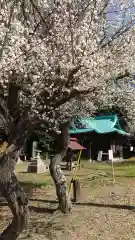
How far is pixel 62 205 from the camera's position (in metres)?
11.2

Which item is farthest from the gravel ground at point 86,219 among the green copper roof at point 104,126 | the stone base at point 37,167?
the green copper roof at point 104,126

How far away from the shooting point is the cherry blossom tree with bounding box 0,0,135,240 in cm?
714

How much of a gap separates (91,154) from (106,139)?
2101mm

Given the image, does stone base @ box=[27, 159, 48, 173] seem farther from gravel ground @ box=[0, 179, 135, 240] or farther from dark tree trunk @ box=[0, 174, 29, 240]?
dark tree trunk @ box=[0, 174, 29, 240]

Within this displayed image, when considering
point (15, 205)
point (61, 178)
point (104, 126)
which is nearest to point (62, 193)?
point (61, 178)

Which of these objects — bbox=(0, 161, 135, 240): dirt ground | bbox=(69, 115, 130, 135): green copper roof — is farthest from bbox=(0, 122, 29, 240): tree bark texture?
bbox=(69, 115, 130, 135): green copper roof

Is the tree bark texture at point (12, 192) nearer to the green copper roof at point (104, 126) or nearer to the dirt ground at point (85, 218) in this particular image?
the dirt ground at point (85, 218)

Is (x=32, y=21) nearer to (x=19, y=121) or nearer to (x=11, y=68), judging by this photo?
(x=11, y=68)

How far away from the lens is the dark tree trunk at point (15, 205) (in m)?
6.82

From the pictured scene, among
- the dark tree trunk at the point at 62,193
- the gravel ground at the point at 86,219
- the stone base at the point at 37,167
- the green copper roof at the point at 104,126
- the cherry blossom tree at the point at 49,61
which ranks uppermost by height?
the green copper roof at the point at 104,126

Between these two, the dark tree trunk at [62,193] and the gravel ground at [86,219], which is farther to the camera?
the dark tree trunk at [62,193]

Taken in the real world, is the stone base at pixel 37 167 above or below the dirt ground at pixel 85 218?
above

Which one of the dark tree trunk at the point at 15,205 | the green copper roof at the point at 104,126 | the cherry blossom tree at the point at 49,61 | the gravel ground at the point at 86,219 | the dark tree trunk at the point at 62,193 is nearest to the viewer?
the dark tree trunk at the point at 15,205

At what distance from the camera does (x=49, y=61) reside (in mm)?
8094
